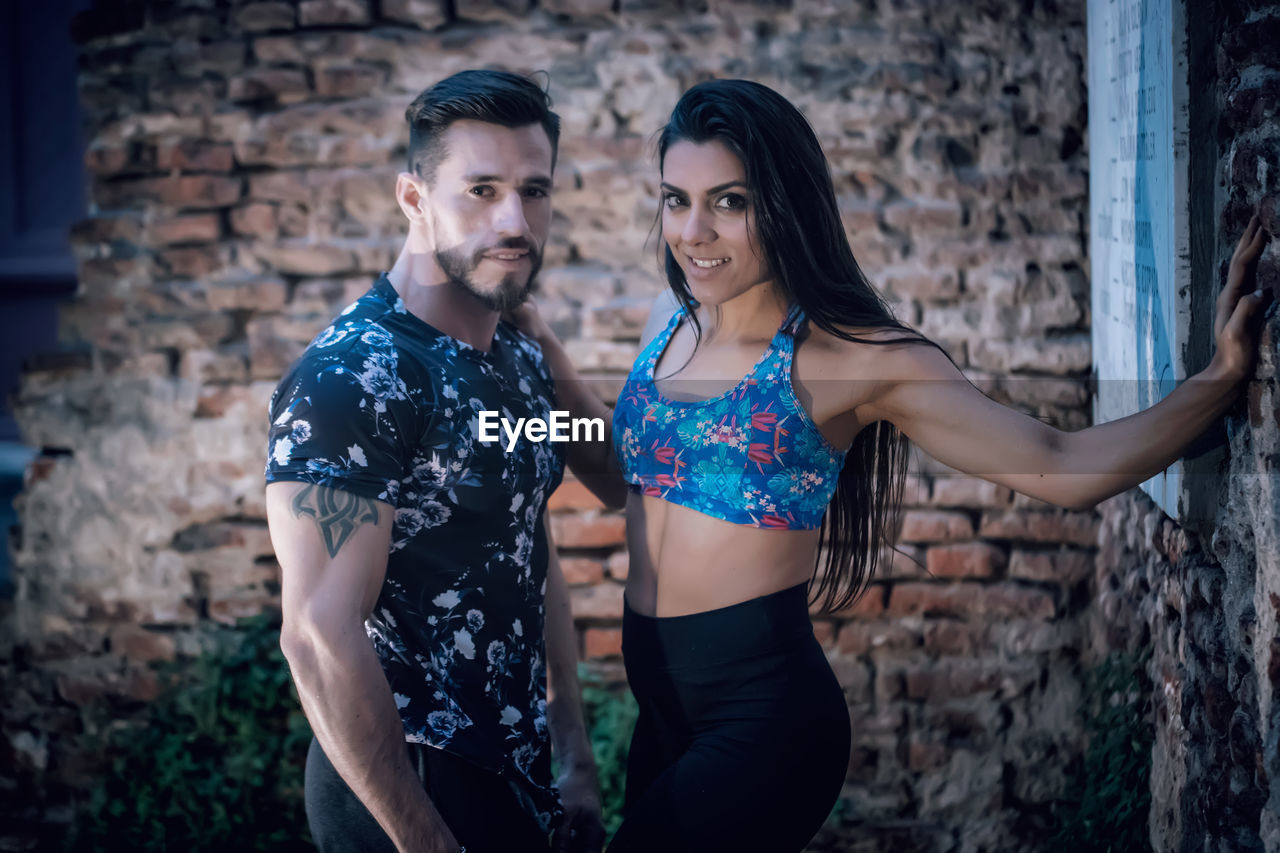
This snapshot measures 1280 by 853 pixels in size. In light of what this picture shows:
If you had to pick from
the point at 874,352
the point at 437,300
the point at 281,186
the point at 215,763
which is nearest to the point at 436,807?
the point at 437,300

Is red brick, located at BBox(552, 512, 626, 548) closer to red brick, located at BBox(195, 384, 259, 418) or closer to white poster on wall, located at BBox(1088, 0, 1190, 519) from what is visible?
red brick, located at BBox(195, 384, 259, 418)

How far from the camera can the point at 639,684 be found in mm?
1938

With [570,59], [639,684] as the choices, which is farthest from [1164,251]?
[570,59]

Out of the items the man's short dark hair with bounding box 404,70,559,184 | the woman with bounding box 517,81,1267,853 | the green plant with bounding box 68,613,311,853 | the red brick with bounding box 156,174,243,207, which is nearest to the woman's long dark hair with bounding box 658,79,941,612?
the woman with bounding box 517,81,1267,853

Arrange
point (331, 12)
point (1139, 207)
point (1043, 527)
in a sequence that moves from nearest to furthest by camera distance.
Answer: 1. point (1139, 207)
2. point (1043, 527)
3. point (331, 12)

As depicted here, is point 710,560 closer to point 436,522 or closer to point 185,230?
point 436,522

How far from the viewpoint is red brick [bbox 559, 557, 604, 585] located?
3043 mm

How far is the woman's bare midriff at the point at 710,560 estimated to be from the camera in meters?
1.82

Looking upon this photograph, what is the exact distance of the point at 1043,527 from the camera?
2.89 metres

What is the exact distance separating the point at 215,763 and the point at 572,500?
1389mm

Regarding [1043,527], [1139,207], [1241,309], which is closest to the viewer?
[1241,309]

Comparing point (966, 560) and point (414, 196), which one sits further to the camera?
point (966, 560)

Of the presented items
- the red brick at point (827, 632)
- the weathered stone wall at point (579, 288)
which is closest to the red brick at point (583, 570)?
the weathered stone wall at point (579, 288)

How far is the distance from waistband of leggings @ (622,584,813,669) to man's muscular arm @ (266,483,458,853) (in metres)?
0.53
